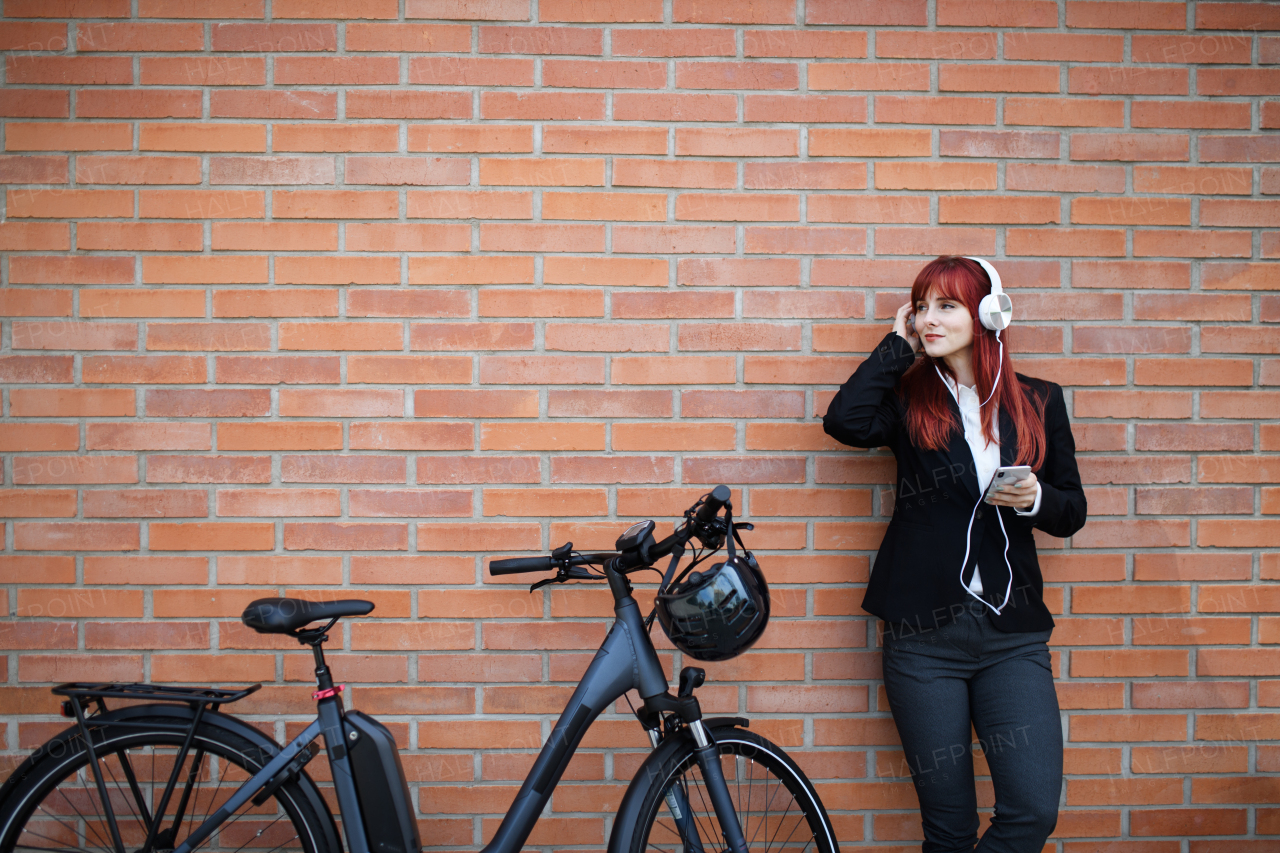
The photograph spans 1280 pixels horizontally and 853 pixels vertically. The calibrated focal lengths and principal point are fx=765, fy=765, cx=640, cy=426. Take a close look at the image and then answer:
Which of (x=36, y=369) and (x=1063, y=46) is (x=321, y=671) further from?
(x=1063, y=46)

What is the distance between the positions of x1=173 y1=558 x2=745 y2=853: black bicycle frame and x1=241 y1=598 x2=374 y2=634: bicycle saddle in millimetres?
236

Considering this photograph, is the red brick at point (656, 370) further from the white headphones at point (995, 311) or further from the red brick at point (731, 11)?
the red brick at point (731, 11)

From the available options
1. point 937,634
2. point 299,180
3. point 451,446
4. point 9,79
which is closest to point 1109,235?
point 937,634

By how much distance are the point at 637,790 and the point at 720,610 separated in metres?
0.58

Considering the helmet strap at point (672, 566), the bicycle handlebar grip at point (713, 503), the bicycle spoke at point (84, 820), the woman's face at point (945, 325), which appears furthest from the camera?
the bicycle spoke at point (84, 820)

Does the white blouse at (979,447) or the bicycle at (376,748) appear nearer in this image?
the bicycle at (376,748)

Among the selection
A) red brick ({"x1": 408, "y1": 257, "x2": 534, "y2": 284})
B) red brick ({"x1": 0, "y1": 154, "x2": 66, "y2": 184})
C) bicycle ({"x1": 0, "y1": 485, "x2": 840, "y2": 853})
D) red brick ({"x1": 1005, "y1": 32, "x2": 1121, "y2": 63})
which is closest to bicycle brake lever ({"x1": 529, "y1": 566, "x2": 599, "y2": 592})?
bicycle ({"x1": 0, "y1": 485, "x2": 840, "y2": 853})

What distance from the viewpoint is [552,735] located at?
215 centimetres

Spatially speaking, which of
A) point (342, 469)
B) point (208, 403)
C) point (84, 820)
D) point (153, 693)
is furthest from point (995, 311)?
point (84, 820)

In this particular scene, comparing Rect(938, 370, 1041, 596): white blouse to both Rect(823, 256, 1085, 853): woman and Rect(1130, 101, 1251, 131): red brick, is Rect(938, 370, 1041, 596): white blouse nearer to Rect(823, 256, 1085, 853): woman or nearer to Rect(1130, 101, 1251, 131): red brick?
Rect(823, 256, 1085, 853): woman

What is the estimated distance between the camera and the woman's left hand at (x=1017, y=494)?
2.11 m

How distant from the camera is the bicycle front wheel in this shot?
2096mm

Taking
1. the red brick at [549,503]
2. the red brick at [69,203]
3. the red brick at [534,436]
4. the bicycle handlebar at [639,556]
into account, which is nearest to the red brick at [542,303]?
the red brick at [534,436]

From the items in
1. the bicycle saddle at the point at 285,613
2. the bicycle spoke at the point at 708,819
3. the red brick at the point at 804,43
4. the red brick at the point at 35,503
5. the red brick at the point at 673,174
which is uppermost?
the red brick at the point at 804,43
